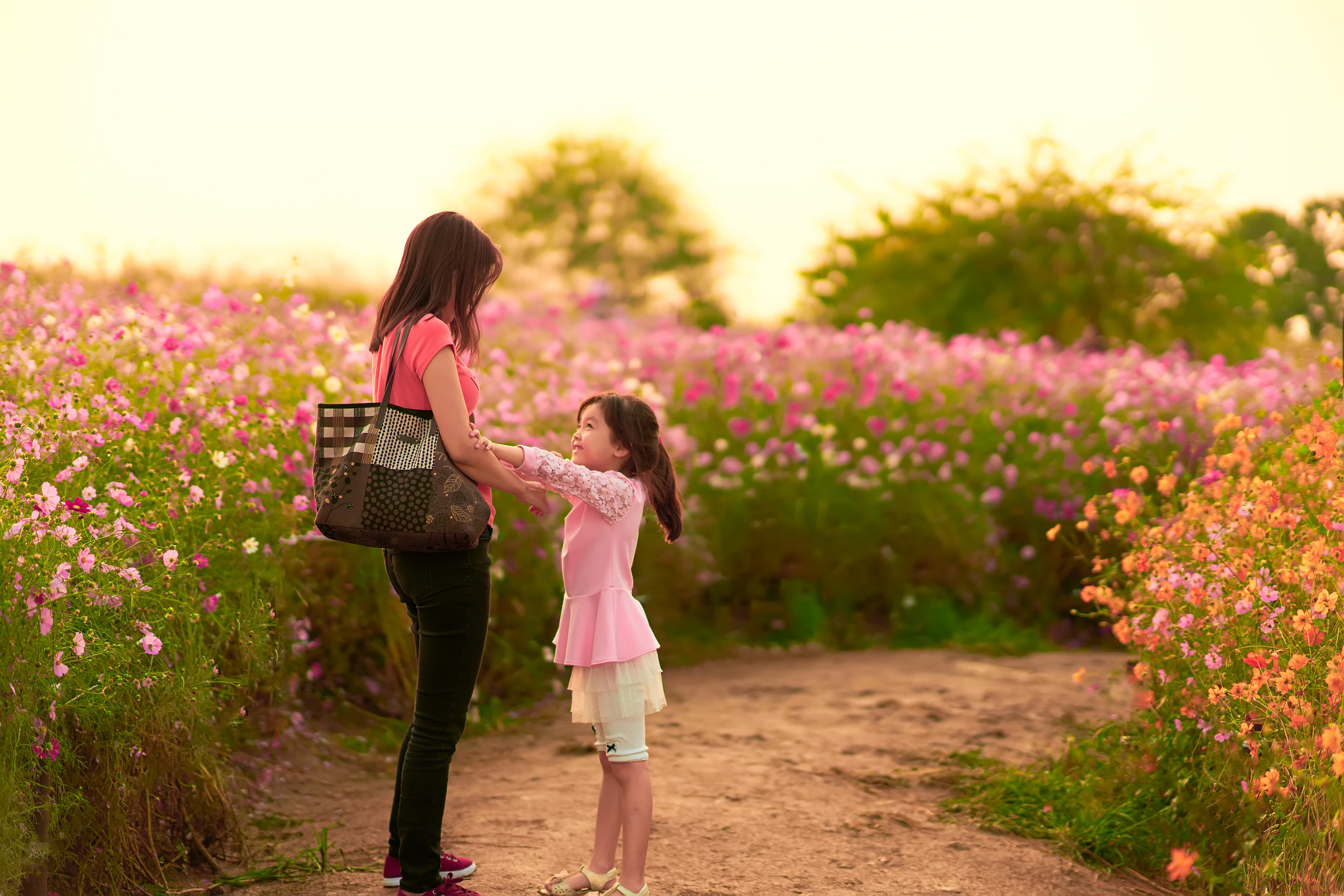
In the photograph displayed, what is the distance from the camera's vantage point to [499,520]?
5.74m

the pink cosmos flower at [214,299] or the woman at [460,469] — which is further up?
the pink cosmos flower at [214,299]

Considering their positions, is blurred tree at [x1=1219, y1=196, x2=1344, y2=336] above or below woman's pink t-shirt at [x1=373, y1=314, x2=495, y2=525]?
above

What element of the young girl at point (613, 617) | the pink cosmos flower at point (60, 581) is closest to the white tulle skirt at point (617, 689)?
the young girl at point (613, 617)

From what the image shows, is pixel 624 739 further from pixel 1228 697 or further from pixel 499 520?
pixel 499 520

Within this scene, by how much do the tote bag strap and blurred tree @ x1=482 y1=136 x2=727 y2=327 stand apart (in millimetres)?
27473

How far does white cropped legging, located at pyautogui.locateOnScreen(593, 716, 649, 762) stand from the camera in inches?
131

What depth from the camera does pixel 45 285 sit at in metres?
5.73

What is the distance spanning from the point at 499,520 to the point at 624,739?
2.54 m

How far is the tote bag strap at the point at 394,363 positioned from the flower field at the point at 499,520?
738 millimetres

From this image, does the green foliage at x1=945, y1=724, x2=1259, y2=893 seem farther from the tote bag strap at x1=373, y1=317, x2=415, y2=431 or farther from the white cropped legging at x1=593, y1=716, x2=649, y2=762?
the tote bag strap at x1=373, y1=317, x2=415, y2=431

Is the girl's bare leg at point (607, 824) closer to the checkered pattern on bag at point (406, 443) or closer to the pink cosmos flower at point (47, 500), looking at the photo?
the checkered pattern on bag at point (406, 443)

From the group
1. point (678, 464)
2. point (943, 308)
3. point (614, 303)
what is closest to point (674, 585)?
point (678, 464)

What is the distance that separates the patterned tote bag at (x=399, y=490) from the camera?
304 centimetres

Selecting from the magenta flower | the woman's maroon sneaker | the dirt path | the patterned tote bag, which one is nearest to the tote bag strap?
the patterned tote bag
